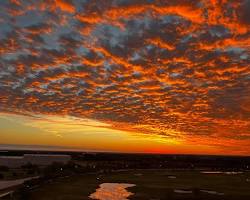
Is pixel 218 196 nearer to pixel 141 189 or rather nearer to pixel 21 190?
pixel 141 189

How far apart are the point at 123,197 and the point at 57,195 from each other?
9733 millimetres

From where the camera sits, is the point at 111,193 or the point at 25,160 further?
the point at 25,160

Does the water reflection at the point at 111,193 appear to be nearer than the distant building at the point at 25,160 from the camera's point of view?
Yes

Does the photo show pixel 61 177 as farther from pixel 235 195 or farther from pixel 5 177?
pixel 235 195

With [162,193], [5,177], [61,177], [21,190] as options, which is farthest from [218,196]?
[5,177]

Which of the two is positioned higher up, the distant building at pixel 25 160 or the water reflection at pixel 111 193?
the distant building at pixel 25 160

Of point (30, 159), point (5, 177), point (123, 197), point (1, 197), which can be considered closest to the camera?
point (1, 197)

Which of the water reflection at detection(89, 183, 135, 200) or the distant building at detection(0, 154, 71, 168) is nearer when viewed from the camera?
the water reflection at detection(89, 183, 135, 200)

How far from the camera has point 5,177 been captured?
78000 millimetres

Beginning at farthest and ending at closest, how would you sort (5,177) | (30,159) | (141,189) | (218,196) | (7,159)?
(30,159), (7,159), (5,177), (141,189), (218,196)

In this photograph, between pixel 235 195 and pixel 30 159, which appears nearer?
pixel 235 195

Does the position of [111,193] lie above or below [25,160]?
below

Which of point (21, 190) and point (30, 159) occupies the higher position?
point (30, 159)

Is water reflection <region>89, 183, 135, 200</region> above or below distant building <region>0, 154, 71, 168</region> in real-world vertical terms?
below
